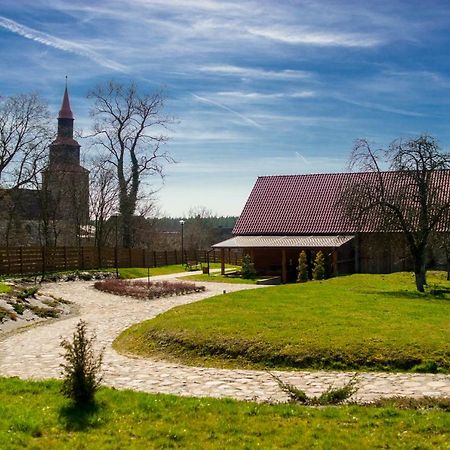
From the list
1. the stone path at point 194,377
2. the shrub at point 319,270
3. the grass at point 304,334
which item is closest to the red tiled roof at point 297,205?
the shrub at point 319,270

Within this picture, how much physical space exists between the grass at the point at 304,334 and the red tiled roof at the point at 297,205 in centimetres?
2106

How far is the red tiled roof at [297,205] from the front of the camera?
130 feet

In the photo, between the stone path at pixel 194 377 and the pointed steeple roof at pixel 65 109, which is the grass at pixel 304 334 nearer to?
the stone path at pixel 194 377

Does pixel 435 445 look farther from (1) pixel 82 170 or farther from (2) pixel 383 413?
(1) pixel 82 170

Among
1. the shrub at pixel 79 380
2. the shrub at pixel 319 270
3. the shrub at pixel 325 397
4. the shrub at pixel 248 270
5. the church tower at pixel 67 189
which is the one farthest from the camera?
the church tower at pixel 67 189

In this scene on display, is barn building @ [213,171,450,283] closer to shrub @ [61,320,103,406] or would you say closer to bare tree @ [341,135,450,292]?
bare tree @ [341,135,450,292]

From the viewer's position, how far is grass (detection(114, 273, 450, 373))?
35.8ft

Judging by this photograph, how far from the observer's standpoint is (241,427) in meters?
6.73

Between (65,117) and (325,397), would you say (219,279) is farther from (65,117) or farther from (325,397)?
(65,117)

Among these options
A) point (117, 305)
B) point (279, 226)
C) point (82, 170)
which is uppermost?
point (82, 170)

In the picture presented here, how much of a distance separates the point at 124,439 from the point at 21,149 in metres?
35.7

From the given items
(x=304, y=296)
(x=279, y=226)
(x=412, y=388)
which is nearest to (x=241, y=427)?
(x=412, y=388)

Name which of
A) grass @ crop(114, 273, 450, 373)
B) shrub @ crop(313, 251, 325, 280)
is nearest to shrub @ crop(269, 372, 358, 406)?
grass @ crop(114, 273, 450, 373)

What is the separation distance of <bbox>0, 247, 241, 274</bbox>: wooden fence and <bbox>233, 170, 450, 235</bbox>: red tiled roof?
8.41 meters
